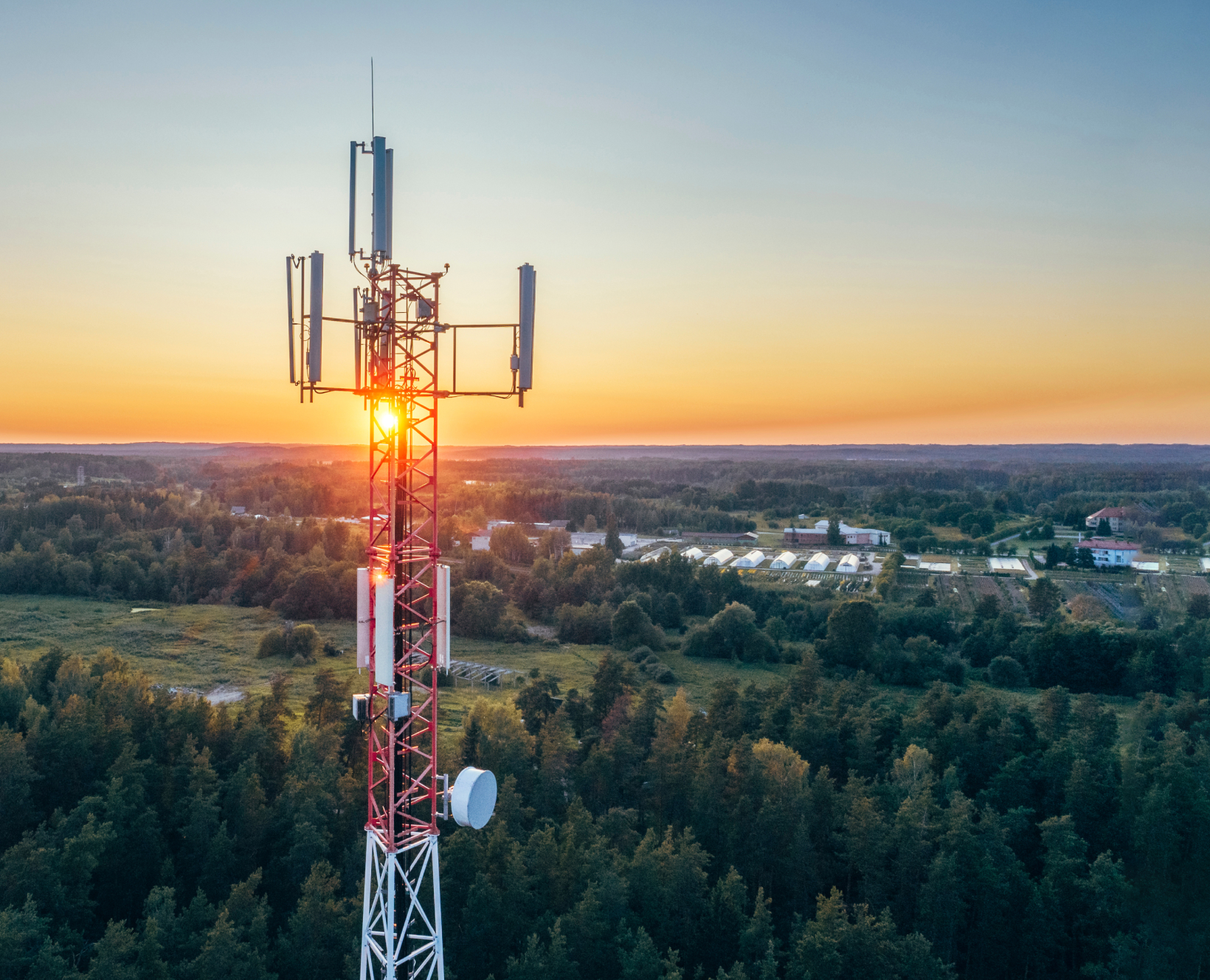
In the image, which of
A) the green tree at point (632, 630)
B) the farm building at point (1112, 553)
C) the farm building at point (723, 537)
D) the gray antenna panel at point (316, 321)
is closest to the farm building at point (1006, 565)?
the farm building at point (1112, 553)

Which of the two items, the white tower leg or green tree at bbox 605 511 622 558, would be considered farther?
green tree at bbox 605 511 622 558

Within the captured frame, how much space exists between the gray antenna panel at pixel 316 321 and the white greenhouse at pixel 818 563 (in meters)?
73.8

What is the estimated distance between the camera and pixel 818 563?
82062 mm

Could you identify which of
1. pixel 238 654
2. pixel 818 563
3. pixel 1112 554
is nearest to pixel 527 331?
pixel 238 654

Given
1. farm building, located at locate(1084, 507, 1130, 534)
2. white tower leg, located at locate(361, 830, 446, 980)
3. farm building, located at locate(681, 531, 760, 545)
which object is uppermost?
white tower leg, located at locate(361, 830, 446, 980)

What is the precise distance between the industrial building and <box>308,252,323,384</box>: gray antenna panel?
95688 mm

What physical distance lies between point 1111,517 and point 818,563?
5288 centimetres

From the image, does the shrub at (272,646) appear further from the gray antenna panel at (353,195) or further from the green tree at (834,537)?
the green tree at (834,537)

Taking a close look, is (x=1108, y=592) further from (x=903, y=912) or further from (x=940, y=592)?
(x=903, y=912)

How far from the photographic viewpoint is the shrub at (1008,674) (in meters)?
46.8

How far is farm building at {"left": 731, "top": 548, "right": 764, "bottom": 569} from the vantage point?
82.3 meters

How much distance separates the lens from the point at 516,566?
8050cm

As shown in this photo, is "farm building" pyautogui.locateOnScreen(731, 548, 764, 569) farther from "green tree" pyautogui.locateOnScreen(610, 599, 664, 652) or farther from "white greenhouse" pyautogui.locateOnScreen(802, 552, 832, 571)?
"green tree" pyautogui.locateOnScreen(610, 599, 664, 652)

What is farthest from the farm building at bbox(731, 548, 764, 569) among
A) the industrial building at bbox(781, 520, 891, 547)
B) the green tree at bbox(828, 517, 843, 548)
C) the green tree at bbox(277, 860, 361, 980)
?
the green tree at bbox(277, 860, 361, 980)
